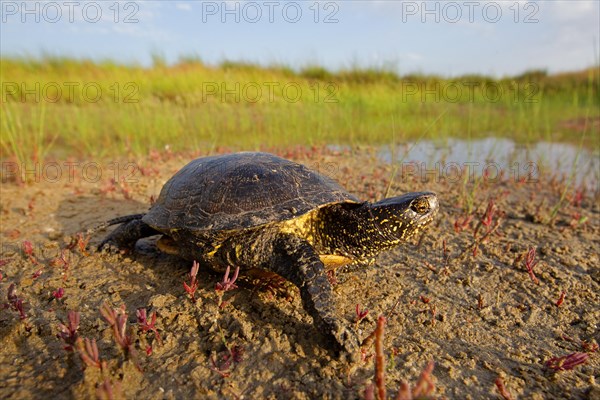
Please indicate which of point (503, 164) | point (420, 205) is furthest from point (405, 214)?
point (503, 164)

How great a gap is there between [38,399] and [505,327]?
2722 millimetres

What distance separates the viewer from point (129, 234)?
3.18 m

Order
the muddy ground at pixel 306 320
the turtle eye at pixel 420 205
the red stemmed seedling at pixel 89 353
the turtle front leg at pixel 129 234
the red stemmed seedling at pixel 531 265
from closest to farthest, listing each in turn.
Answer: the red stemmed seedling at pixel 89 353 → the muddy ground at pixel 306 320 → the turtle eye at pixel 420 205 → the red stemmed seedling at pixel 531 265 → the turtle front leg at pixel 129 234

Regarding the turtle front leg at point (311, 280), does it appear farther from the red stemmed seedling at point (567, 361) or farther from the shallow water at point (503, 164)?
the shallow water at point (503, 164)

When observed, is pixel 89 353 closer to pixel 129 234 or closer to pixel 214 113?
pixel 129 234

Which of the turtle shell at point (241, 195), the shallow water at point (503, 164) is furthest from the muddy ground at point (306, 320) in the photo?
the shallow water at point (503, 164)

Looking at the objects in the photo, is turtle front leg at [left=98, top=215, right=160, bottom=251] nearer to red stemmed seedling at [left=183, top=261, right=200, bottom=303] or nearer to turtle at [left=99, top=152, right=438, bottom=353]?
turtle at [left=99, top=152, right=438, bottom=353]

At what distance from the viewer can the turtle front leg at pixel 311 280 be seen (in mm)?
1912

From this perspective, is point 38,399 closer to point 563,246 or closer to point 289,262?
point 289,262

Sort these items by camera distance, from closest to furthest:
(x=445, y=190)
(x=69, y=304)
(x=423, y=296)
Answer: (x=69, y=304) → (x=423, y=296) → (x=445, y=190)

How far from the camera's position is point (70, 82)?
1367 centimetres

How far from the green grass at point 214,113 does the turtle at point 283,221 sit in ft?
8.28

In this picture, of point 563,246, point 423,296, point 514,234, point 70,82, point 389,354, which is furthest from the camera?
point 70,82

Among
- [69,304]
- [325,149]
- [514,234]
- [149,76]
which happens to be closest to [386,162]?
[325,149]
